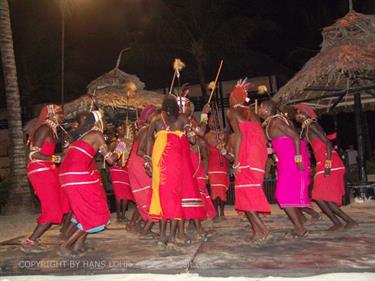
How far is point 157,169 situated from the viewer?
18.2 feet

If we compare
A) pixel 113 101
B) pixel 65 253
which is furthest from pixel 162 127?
pixel 113 101

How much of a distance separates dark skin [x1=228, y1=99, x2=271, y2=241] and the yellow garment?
0.74 m

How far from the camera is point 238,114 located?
5777 millimetres

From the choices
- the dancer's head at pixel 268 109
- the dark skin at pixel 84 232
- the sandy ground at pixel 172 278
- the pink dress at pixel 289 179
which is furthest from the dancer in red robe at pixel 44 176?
the pink dress at pixel 289 179

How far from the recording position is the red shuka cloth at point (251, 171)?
18.0 feet

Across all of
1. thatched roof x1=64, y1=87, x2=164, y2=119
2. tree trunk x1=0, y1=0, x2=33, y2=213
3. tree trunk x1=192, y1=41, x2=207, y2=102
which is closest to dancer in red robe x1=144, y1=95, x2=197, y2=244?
thatched roof x1=64, y1=87, x2=164, y2=119

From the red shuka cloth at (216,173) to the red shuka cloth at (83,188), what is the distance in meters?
2.87

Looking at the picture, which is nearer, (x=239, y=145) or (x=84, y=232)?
(x=84, y=232)

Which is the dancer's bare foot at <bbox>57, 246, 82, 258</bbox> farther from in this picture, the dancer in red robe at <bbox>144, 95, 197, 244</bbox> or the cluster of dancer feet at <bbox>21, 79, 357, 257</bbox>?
the dancer in red robe at <bbox>144, 95, 197, 244</bbox>

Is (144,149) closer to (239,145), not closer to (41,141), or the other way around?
(239,145)

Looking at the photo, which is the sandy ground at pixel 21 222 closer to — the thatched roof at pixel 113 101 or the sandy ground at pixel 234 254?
the sandy ground at pixel 234 254

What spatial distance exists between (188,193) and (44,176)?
1.81 meters

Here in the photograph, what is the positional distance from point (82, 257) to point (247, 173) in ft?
6.99

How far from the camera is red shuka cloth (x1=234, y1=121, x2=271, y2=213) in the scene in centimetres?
547
